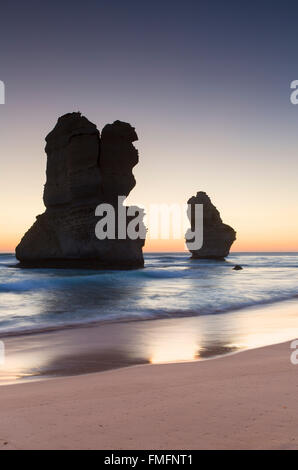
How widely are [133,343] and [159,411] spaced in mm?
4634

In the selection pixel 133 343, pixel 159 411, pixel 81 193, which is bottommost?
pixel 133 343

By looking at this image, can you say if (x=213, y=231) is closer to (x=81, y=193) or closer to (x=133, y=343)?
(x=81, y=193)

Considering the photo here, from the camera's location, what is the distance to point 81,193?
1590 inches

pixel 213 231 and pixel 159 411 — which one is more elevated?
pixel 213 231

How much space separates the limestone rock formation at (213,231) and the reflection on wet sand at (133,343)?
61426mm

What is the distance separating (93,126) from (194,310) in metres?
32.8

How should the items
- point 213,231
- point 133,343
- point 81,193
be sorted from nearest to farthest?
point 133,343 < point 81,193 < point 213,231

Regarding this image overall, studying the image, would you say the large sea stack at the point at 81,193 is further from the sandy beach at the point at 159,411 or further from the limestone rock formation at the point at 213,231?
the sandy beach at the point at 159,411

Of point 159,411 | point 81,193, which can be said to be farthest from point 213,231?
point 159,411

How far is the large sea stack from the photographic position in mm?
40062

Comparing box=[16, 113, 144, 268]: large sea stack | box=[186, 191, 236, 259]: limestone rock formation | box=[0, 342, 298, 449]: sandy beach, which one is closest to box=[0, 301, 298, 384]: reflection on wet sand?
box=[0, 342, 298, 449]: sandy beach

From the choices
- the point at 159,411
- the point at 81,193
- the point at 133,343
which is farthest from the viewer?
the point at 81,193

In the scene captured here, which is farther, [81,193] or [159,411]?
[81,193]

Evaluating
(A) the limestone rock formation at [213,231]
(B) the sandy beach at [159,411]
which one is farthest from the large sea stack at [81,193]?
(B) the sandy beach at [159,411]
